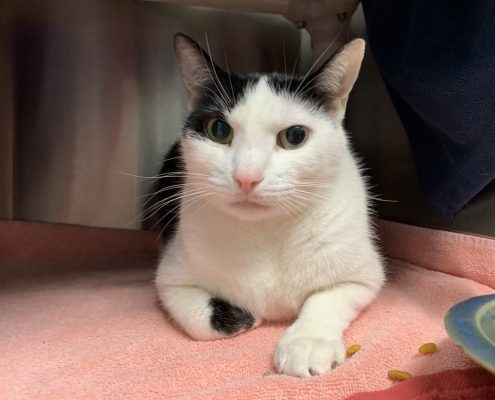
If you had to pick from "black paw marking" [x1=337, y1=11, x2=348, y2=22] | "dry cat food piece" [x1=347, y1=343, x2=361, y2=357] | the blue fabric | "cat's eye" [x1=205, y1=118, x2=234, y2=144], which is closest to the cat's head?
"cat's eye" [x1=205, y1=118, x2=234, y2=144]

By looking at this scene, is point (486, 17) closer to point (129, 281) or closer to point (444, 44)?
point (444, 44)

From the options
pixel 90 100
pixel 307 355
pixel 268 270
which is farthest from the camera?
pixel 90 100

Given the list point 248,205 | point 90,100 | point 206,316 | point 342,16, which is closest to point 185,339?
point 206,316

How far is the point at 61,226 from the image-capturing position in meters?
2.00

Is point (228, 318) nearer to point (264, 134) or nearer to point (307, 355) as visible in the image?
point (307, 355)

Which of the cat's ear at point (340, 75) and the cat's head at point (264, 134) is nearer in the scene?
the cat's head at point (264, 134)

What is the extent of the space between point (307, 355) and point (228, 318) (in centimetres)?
25

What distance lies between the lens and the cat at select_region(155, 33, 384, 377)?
3.57ft

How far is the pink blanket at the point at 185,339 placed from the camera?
0.94 m

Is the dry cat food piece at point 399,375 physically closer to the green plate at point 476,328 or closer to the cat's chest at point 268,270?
the green plate at point 476,328

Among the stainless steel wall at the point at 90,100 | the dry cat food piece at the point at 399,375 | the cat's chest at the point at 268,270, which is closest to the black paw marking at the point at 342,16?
the stainless steel wall at the point at 90,100

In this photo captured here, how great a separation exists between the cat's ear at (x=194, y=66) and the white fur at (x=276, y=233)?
0.14 meters

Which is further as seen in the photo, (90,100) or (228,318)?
(90,100)

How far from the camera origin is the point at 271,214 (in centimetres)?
112
